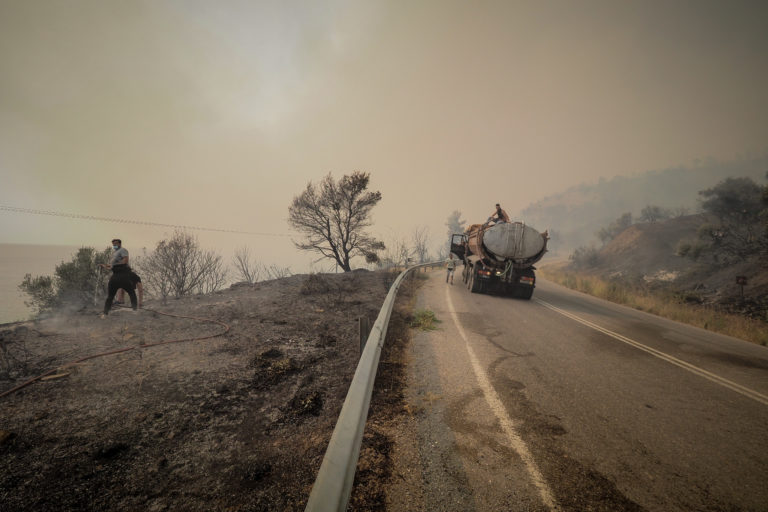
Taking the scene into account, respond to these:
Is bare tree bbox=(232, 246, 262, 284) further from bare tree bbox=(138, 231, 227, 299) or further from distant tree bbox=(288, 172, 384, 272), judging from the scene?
distant tree bbox=(288, 172, 384, 272)

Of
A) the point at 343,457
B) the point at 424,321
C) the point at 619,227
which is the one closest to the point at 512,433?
the point at 343,457

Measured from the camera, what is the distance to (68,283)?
14.3 metres

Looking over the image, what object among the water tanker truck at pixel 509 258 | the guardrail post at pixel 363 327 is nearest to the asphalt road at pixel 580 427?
the guardrail post at pixel 363 327

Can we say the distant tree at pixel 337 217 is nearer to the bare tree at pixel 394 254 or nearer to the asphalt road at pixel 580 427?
the bare tree at pixel 394 254

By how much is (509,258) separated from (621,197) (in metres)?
170

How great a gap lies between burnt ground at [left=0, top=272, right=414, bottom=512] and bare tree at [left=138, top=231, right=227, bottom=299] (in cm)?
1455

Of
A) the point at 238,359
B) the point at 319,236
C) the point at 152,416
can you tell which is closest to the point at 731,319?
the point at 238,359

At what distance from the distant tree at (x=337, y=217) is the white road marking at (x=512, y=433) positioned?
17.0m

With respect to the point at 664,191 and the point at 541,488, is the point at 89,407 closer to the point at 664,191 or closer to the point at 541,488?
the point at 541,488

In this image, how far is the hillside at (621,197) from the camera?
102863 mm

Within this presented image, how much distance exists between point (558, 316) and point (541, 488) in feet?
22.8

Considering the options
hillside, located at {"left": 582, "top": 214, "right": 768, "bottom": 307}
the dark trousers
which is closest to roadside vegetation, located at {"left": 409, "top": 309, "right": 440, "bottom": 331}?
the dark trousers

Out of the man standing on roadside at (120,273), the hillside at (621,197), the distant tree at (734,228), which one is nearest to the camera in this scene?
the man standing on roadside at (120,273)

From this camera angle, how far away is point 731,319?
890 cm
